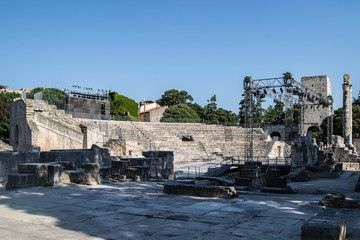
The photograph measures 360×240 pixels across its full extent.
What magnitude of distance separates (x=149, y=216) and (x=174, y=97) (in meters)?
62.8

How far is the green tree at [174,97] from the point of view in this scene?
225ft

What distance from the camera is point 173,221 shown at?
5.80 meters

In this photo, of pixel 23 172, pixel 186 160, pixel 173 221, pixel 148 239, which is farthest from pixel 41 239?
pixel 186 160

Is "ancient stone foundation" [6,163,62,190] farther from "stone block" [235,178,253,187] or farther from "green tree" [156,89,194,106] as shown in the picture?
"green tree" [156,89,194,106]

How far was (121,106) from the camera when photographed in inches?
1966

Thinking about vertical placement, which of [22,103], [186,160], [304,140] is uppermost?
[22,103]

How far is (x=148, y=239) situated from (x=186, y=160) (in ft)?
86.3

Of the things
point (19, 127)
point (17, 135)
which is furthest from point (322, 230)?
point (17, 135)

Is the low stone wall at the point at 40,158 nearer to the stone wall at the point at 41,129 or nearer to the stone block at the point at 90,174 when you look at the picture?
the stone block at the point at 90,174

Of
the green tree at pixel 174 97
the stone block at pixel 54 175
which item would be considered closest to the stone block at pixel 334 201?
the stone block at pixel 54 175

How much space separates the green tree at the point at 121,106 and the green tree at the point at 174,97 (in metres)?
17.5

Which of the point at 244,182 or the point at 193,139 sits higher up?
the point at 193,139

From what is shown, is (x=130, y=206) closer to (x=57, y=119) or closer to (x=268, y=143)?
(x=57, y=119)

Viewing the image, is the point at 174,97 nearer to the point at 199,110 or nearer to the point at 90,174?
the point at 199,110
